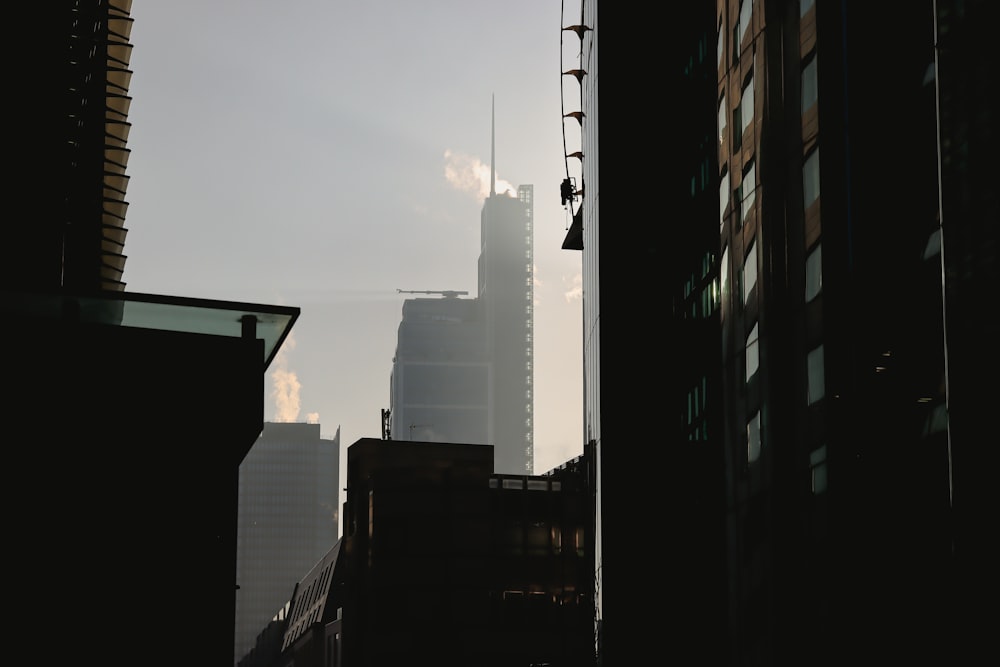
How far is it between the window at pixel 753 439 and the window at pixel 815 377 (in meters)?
3.48

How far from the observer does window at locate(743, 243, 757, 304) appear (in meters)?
28.4

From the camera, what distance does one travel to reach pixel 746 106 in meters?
29.8

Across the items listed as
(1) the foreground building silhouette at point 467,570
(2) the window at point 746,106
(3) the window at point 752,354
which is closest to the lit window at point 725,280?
(3) the window at point 752,354

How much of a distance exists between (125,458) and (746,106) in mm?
20464

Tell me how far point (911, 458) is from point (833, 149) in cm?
625

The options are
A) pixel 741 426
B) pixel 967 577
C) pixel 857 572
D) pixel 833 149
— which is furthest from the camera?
pixel 741 426

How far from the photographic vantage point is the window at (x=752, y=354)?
27.9 metres

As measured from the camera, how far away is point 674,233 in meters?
48.7

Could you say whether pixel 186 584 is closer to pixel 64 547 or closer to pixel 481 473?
pixel 64 547

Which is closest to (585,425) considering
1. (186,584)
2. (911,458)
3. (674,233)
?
(674,233)

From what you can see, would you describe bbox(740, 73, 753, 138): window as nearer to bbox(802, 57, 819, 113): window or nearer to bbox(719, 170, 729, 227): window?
bbox(719, 170, 729, 227): window

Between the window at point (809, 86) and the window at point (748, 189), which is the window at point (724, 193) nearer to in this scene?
the window at point (748, 189)

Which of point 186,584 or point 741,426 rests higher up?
point 741,426

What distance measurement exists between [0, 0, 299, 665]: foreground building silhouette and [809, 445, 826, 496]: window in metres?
12.5
